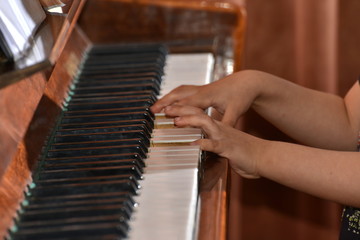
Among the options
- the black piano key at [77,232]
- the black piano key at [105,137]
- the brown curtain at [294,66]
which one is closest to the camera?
the black piano key at [77,232]

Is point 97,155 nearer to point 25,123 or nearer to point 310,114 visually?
point 25,123

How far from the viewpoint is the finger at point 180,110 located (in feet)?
3.69

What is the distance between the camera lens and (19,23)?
1.07m

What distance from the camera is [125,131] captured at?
3.67 feet

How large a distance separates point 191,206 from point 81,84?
1.61ft

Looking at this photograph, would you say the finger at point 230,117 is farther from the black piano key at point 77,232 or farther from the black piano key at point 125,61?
the black piano key at point 77,232

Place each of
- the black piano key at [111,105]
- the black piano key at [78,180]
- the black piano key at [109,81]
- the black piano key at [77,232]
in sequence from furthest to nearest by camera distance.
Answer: the black piano key at [109,81] < the black piano key at [111,105] < the black piano key at [78,180] < the black piano key at [77,232]

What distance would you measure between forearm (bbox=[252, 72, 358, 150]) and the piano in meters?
0.14

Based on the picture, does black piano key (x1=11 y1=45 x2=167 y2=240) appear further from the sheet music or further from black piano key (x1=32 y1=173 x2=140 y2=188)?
the sheet music

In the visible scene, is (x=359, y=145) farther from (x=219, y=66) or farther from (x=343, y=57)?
(x=343, y=57)

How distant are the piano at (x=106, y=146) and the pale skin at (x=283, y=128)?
41mm

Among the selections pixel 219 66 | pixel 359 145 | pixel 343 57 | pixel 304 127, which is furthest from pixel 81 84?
pixel 343 57

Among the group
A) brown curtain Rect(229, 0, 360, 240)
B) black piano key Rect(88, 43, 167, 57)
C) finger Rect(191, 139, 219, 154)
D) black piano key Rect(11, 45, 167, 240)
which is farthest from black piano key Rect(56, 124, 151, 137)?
brown curtain Rect(229, 0, 360, 240)

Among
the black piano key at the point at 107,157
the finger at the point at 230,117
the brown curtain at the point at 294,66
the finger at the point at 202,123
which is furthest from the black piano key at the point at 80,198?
the brown curtain at the point at 294,66
